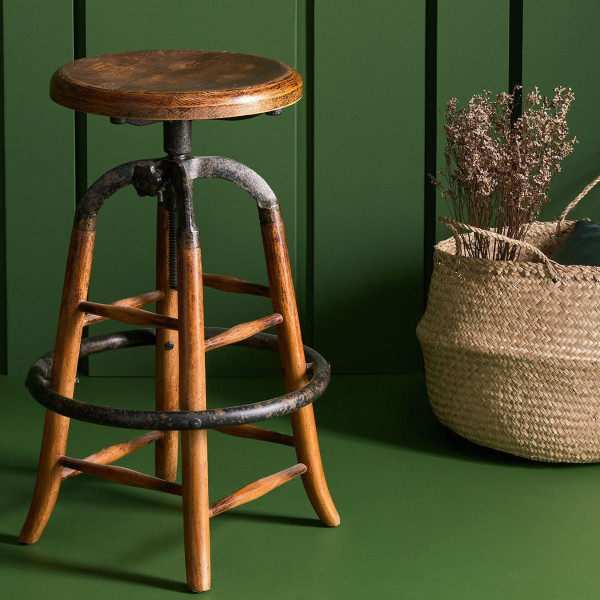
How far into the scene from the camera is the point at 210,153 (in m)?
3.22

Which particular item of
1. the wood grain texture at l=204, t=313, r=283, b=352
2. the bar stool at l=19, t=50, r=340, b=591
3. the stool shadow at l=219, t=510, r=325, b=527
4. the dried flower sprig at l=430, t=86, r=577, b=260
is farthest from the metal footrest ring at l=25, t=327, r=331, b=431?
the dried flower sprig at l=430, t=86, r=577, b=260

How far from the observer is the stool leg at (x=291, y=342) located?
2.15 metres

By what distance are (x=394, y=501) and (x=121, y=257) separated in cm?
126

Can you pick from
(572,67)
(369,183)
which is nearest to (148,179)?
(369,183)

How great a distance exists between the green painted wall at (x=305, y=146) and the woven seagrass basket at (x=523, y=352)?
0.58 metres

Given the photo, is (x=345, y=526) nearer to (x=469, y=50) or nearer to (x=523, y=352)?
(x=523, y=352)

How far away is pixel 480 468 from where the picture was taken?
271 centimetres

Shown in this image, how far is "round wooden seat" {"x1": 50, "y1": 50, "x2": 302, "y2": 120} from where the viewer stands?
72.6 inches

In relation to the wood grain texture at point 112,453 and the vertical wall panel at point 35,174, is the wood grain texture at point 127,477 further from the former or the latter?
the vertical wall panel at point 35,174

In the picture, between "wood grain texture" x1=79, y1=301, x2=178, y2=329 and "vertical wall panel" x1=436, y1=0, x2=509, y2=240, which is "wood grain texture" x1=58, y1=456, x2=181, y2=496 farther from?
"vertical wall panel" x1=436, y1=0, x2=509, y2=240

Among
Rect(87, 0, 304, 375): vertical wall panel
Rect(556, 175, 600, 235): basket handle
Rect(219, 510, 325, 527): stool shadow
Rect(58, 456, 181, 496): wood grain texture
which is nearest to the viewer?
Rect(58, 456, 181, 496): wood grain texture

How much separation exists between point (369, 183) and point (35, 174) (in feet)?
3.42

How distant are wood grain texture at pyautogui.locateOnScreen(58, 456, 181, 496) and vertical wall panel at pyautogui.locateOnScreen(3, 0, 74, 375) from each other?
1215 millimetres

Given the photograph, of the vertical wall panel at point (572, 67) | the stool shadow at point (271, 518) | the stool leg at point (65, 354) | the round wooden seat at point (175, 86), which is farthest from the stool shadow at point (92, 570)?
the vertical wall panel at point (572, 67)
